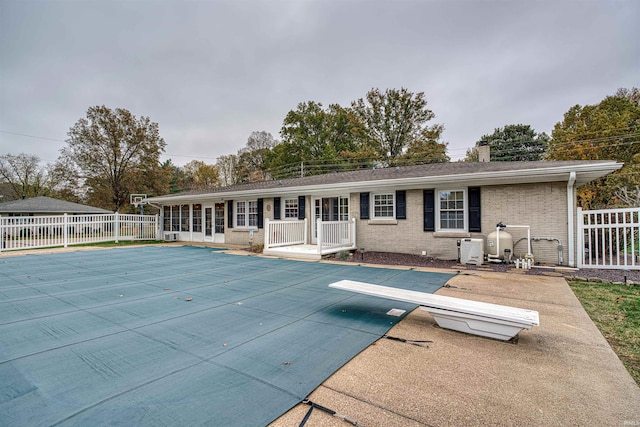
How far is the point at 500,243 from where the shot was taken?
26.1 ft

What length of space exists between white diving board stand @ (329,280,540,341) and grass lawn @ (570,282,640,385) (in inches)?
33.0

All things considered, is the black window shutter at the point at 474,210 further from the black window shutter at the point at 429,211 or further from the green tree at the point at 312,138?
the green tree at the point at 312,138

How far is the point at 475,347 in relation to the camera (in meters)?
3.10

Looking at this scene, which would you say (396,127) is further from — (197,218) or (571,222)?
(571,222)

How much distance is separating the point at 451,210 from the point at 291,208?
650 centimetres

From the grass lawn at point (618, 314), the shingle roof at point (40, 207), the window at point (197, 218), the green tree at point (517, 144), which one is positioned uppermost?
the green tree at point (517, 144)

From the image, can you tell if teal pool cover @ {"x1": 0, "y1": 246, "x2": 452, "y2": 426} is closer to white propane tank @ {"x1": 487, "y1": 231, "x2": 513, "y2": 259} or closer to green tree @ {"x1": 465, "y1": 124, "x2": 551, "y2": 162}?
white propane tank @ {"x1": 487, "y1": 231, "x2": 513, "y2": 259}

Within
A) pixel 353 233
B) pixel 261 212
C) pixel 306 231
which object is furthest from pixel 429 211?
pixel 261 212

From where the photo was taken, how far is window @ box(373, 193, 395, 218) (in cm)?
1031

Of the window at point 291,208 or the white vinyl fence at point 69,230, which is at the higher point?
the window at point 291,208

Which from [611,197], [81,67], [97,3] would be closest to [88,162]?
[81,67]

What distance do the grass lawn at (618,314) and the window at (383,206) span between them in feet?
17.6

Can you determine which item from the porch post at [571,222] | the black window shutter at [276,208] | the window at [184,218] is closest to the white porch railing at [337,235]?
the black window shutter at [276,208]

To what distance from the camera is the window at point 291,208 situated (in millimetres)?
12438
